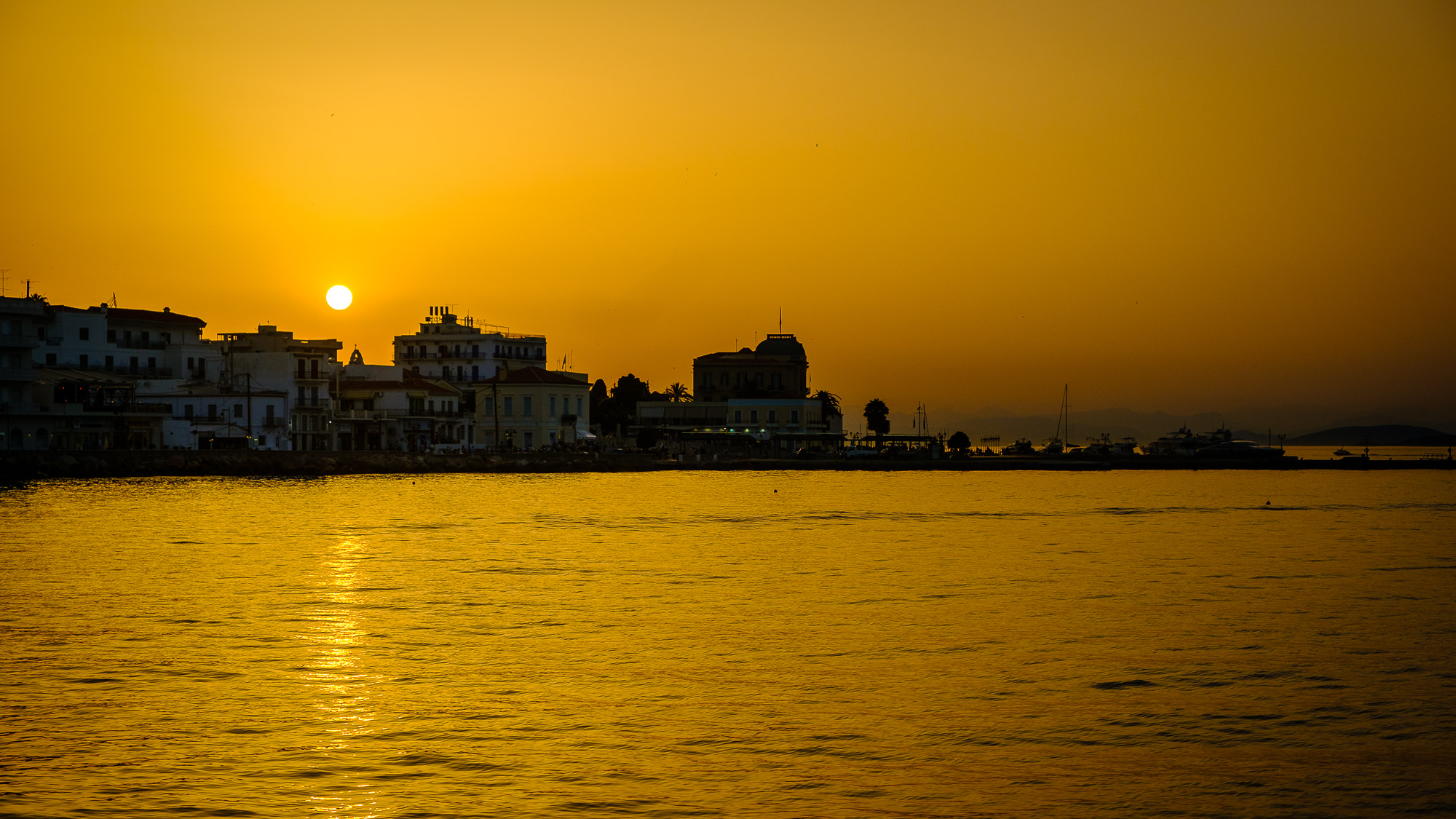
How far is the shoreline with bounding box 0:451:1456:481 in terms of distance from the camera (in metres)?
84.6

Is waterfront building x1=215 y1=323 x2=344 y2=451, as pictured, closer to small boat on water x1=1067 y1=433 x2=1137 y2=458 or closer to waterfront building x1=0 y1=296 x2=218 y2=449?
waterfront building x1=0 y1=296 x2=218 y2=449

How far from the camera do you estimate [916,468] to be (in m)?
123

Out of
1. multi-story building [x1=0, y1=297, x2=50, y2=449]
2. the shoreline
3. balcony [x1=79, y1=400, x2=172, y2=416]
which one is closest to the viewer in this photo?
the shoreline

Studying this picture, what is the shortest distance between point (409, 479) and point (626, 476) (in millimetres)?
16998

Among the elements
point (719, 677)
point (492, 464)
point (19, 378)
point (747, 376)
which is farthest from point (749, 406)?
point (719, 677)

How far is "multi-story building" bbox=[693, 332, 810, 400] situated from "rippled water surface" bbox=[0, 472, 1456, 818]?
89.0 meters

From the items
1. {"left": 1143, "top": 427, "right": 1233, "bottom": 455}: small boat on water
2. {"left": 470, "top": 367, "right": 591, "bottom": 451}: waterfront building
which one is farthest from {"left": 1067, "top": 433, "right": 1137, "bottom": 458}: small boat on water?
{"left": 470, "top": 367, "right": 591, "bottom": 451}: waterfront building

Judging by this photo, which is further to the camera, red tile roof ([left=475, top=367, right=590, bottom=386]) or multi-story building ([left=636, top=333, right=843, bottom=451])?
multi-story building ([left=636, top=333, right=843, bottom=451])

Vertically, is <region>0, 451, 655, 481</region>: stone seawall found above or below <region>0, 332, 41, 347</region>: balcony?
below

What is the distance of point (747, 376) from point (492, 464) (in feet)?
124

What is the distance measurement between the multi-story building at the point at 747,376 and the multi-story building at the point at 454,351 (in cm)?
1836

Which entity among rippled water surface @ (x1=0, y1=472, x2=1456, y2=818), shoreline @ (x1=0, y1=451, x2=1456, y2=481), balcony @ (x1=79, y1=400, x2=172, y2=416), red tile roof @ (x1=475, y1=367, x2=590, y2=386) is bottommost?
rippled water surface @ (x1=0, y1=472, x2=1456, y2=818)

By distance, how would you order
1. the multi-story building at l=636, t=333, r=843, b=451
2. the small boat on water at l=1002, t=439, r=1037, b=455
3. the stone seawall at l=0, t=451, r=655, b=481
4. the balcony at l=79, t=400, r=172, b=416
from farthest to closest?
the small boat on water at l=1002, t=439, r=1037, b=455 < the multi-story building at l=636, t=333, r=843, b=451 < the balcony at l=79, t=400, r=172, b=416 < the stone seawall at l=0, t=451, r=655, b=481

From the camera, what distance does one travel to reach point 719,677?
2006 cm
